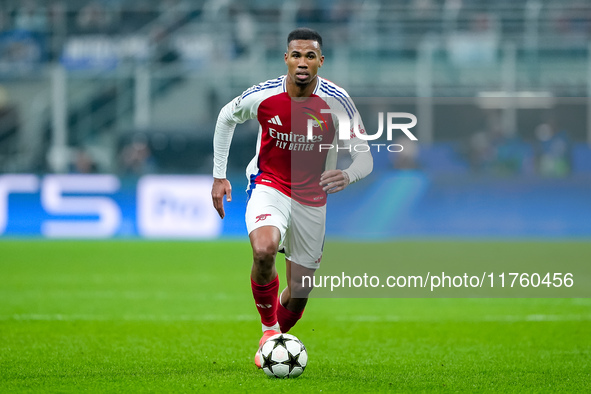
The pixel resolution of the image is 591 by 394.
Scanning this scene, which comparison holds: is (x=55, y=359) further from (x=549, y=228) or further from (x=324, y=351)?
(x=549, y=228)

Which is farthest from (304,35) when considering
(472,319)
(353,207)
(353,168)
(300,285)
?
(353,207)

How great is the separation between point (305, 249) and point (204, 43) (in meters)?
14.4

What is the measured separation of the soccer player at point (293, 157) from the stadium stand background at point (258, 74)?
10.4 meters

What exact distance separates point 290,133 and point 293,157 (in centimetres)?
19

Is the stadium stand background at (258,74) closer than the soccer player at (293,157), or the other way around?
the soccer player at (293,157)

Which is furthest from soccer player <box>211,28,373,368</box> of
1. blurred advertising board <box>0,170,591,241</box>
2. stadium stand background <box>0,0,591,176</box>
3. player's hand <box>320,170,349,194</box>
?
stadium stand background <box>0,0,591,176</box>

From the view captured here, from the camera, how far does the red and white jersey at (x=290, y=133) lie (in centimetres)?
593

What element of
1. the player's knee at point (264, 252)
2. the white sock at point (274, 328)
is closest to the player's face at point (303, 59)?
the player's knee at point (264, 252)

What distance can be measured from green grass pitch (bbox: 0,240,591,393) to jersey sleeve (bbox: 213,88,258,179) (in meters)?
1.36

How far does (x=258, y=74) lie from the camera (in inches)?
720

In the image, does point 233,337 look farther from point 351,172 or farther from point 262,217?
point 351,172

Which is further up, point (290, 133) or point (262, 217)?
point (290, 133)

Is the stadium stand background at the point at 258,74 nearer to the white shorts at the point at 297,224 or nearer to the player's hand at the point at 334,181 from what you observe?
the white shorts at the point at 297,224

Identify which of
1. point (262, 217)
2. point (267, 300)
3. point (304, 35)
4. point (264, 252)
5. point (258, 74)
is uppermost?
point (304, 35)
